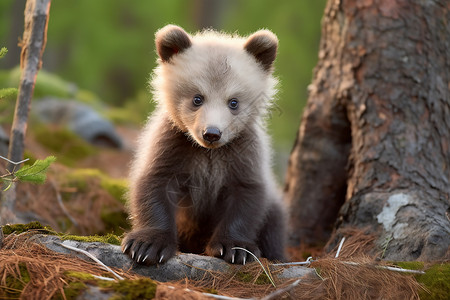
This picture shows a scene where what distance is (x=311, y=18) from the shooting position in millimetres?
16188

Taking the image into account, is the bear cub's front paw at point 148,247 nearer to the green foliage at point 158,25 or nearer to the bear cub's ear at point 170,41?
the bear cub's ear at point 170,41

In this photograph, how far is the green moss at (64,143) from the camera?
8359 mm

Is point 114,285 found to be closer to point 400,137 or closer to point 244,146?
point 244,146

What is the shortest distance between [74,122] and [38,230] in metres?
6.30

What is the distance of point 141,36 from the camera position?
715 inches

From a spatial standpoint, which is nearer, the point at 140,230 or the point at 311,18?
the point at 140,230

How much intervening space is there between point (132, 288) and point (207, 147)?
138 cm

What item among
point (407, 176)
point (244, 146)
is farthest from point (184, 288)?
point (407, 176)

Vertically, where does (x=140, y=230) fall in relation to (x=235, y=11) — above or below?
below

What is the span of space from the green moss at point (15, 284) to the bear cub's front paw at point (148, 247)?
2.40 feet

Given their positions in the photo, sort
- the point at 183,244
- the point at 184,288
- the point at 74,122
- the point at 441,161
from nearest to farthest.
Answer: the point at 184,288 → the point at 183,244 → the point at 441,161 → the point at 74,122

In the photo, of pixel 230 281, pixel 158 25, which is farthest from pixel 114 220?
pixel 158 25

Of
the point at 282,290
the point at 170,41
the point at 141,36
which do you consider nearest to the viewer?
the point at 282,290

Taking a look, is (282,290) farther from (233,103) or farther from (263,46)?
(263,46)
